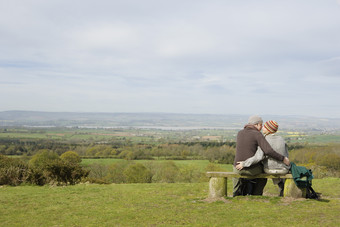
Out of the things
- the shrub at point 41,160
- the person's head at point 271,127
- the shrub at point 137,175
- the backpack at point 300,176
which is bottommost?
the shrub at point 137,175

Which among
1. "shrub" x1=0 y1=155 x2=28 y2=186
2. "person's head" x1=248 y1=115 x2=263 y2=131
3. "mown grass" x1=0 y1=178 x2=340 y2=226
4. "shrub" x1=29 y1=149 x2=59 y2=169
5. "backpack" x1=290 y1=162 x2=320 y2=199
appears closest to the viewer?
"mown grass" x1=0 y1=178 x2=340 y2=226

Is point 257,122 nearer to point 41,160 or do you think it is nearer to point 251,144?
point 251,144

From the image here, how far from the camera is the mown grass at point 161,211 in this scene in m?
6.50

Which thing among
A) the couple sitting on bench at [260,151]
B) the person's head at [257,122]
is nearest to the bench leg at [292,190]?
the couple sitting on bench at [260,151]

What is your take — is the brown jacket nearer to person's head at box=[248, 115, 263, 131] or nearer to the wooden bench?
person's head at box=[248, 115, 263, 131]

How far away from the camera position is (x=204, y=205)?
7.86 meters

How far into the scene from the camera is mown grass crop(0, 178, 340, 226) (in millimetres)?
6500

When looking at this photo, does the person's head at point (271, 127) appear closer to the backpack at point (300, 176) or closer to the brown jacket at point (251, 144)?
the brown jacket at point (251, 144)

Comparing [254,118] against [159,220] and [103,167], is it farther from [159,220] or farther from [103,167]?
[103,167]

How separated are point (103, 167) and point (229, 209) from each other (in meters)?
40.0

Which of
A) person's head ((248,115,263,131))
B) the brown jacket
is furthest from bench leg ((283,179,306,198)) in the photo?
person's head ((248,115,263,131))

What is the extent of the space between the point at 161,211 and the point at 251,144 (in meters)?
3.03

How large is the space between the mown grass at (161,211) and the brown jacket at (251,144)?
1.28 metres

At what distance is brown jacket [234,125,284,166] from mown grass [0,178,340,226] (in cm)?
128
